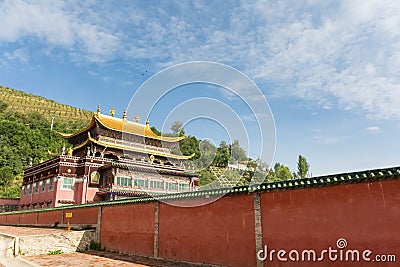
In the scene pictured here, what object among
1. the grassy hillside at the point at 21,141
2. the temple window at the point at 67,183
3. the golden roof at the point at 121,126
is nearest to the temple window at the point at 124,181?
the temple window at the point at 67,183

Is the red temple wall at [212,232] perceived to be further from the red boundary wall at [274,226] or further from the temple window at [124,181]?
the temple window at [124,181]

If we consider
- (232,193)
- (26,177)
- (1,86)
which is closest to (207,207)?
(232,193)

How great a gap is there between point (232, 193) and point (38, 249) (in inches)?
345

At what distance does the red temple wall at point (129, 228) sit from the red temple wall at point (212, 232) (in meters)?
0.81

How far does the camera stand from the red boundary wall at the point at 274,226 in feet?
22.8

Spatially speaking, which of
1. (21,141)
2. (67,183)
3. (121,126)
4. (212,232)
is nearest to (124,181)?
(67,183)

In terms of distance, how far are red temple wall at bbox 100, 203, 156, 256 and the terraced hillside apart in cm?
8142

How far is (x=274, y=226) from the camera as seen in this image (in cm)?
867

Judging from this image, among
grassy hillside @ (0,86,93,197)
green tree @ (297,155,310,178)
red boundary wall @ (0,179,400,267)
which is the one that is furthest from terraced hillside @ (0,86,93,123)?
red boundary wall @ (0,179,400,267)

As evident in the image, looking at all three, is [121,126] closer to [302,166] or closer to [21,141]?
[21,141]

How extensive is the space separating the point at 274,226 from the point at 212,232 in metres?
2.25

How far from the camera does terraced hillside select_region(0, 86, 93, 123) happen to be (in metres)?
90.1

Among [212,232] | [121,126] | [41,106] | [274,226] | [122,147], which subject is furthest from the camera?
[41,106]

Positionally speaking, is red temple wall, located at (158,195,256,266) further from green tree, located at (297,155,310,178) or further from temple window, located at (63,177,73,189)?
green tree, located at (297,155,310,178)
